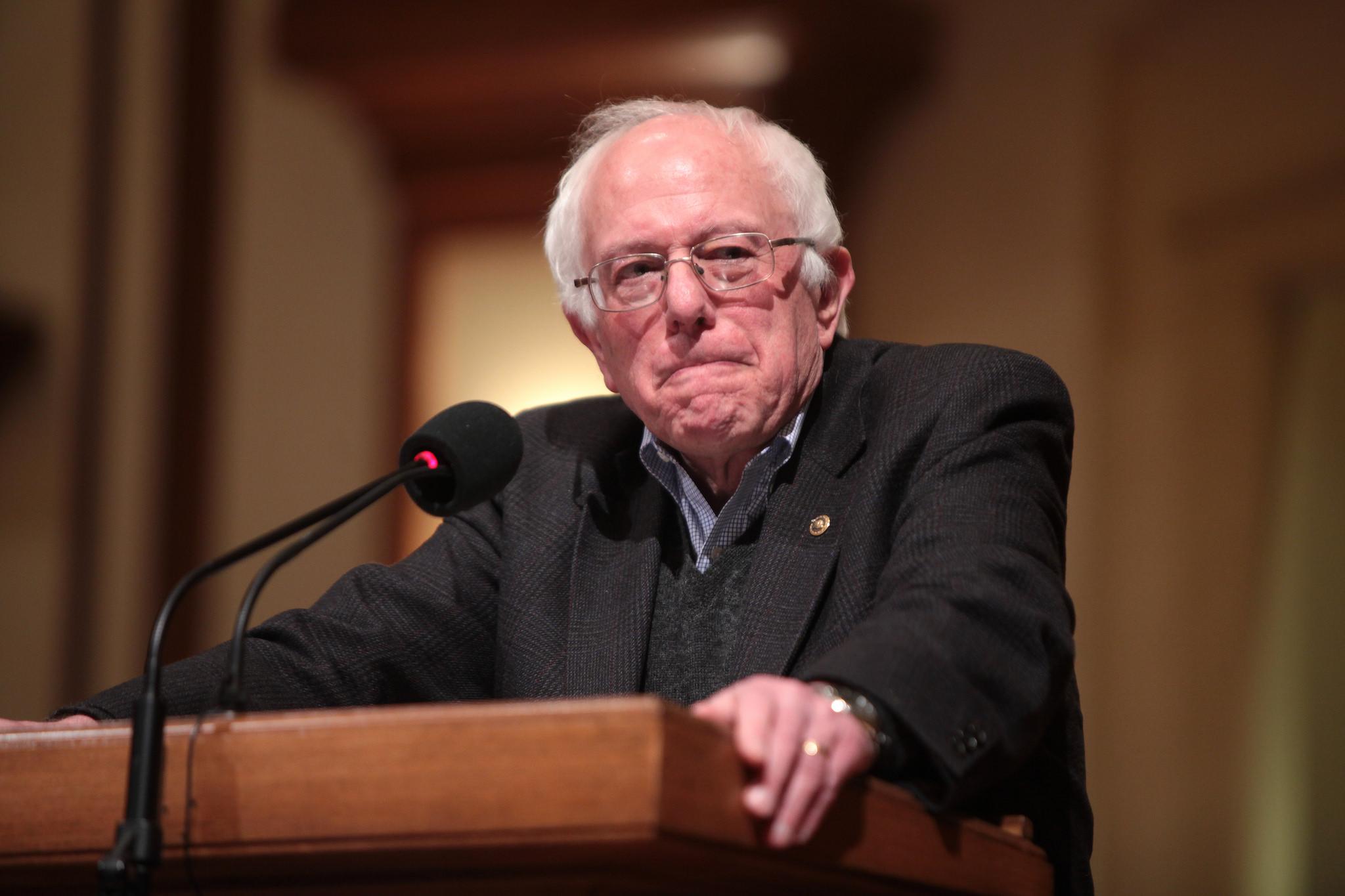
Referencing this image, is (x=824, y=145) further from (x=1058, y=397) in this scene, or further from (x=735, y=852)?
(x=735, y=852)

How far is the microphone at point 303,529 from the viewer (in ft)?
3.13

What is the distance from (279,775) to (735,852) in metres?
0.33

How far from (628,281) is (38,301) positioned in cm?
275

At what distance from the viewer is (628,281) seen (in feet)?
6.30

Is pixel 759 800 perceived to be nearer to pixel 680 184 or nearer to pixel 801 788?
pixel 801 788

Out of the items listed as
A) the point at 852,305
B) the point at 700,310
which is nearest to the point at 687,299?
the point at 700,310

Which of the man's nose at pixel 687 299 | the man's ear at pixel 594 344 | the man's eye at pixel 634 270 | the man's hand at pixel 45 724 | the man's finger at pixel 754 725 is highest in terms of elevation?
the man's eye at pixel 634 270

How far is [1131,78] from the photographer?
3229 millimetres

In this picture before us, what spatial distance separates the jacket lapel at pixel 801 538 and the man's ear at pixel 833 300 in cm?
11

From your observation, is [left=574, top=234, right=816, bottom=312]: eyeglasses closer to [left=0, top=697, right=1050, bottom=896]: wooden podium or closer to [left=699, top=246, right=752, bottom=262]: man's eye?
[left=699, top=246, right=752, bottom=262]: man's eye

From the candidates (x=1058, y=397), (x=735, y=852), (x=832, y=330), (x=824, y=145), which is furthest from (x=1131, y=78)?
(x=735, y=852)

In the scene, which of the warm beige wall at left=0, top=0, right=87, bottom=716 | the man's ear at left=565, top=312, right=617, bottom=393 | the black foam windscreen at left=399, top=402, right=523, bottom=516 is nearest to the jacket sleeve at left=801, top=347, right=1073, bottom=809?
the black foam windscreen at left=399, top=402, right=523, bottom=516

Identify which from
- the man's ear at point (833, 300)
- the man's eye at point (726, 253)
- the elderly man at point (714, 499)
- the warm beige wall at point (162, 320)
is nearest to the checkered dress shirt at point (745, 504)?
the elderly man at point (714, 499)

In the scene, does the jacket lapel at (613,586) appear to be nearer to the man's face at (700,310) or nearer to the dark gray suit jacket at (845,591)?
the dark gray suit jacket at (845,591)
